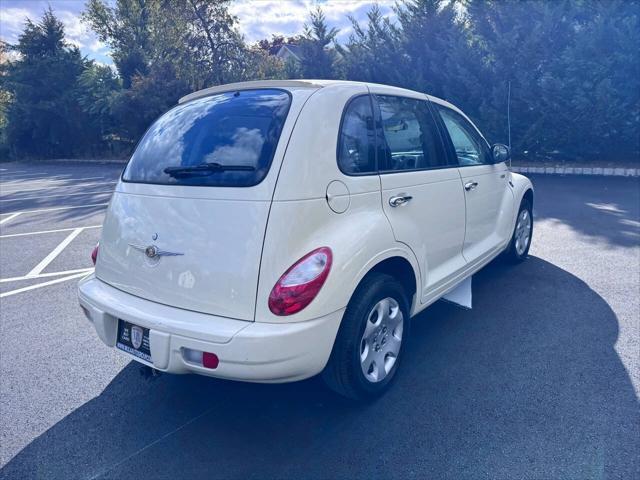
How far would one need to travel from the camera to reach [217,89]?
2.93m

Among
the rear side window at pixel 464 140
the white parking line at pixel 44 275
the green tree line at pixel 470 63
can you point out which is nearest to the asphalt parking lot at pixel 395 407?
the white parking line at pixel 44 275

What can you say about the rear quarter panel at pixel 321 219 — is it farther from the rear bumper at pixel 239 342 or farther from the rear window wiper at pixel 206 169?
the rear window wiper at pixel 206 169

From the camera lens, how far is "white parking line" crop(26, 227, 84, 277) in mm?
5445

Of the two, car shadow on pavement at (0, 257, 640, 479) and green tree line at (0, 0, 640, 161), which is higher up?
green tree line at (0, 0, 640, 161)

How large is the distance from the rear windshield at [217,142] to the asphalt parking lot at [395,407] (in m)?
1.34

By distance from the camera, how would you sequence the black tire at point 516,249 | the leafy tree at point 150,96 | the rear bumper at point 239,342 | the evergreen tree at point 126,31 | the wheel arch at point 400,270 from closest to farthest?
the rear bumper at point 239,342 < the wheel arch at point 400,270 < the black tire at point 516,249 < the leafy tree at point 150,96 < the evergreen tree at point 126,31

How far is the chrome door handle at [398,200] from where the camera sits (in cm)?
267

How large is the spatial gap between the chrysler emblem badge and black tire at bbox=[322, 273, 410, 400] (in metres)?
0.98

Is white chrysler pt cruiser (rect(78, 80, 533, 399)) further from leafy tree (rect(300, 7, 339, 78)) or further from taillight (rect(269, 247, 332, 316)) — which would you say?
leafy tree (rect(300, 7, 339, 78))

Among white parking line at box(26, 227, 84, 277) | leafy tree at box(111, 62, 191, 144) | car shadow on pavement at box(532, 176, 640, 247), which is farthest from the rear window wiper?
leafy tree at box(111, 62, 191, 144)

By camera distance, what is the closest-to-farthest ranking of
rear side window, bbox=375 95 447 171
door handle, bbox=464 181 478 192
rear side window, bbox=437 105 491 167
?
rear side window, bbox=375 95 447 171
door handle, bbox=464 181 478 192
rear side window, bbox=437 105 491 167

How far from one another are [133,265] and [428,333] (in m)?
2.18

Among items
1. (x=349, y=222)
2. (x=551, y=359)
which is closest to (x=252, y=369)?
(x=349, y=222)

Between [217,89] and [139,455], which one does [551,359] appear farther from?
[217,89]
